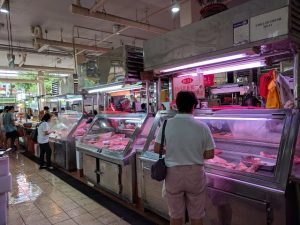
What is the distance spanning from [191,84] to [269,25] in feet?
5.17

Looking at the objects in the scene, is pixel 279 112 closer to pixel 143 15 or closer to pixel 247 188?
pixel 247 188

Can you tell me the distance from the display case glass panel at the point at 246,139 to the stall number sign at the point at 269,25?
2.46 feet

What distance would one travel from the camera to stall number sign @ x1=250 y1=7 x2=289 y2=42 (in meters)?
2.16

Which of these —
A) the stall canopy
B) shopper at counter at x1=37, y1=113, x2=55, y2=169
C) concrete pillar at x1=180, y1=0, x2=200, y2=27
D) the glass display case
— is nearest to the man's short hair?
the stall canopy

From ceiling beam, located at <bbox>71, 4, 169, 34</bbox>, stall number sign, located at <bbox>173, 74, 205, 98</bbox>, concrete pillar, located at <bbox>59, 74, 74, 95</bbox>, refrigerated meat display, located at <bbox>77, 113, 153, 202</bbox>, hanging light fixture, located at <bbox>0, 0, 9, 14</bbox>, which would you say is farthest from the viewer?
concrete pillar, located at <bbox>59, 74, 74, 95</bbox>

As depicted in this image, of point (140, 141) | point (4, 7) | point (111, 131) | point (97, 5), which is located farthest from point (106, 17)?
point (140, 141)

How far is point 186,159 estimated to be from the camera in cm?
231

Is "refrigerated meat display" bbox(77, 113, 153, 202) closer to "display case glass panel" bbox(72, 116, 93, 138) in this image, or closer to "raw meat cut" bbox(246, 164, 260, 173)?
"display case glass panel" bbox(72, 116, 93, 138)

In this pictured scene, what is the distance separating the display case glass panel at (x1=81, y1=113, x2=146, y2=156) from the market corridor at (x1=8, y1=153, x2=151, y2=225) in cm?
100

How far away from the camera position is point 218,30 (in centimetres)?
270

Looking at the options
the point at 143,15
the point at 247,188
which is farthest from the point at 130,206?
the point at 143,15

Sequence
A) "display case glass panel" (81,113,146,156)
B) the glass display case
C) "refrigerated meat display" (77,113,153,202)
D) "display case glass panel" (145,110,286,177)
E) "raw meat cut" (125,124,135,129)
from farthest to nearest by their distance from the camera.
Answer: the glass display case
"raw meat cut" (125,124,135,129)
"display case glass panel" (81,113,146,156)
"refrigerated meat display" (77,113,153,202)
"display case glass panel" (145,110,286,177)

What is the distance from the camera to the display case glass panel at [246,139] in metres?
2.58

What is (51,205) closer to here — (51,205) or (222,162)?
(51,205)
